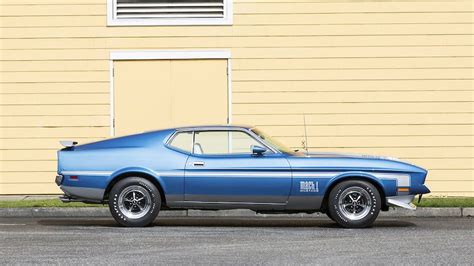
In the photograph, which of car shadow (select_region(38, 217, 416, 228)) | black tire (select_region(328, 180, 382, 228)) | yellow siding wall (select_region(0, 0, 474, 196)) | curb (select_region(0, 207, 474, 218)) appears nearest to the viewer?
black tire (select_region(328, 180, 382, 228))

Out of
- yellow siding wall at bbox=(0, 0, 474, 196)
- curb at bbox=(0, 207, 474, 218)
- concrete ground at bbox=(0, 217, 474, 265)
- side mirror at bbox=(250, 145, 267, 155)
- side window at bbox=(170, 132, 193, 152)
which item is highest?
yellow siding wall at bbox=(0, 0, 474, 196)

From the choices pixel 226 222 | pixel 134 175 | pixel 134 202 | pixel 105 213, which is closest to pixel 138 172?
pixel 134 175

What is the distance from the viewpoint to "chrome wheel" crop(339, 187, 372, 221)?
12977 mm

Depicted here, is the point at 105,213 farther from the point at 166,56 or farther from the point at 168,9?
the point at 168,9

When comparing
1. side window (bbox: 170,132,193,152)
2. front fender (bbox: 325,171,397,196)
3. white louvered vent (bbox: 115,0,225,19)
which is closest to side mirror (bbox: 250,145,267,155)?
side window (bbox: 170,132,193,152)

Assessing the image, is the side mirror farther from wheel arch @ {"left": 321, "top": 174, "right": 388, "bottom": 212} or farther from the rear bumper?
the rear bumper

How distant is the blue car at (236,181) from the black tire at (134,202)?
12 millimetres

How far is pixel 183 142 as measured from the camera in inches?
524

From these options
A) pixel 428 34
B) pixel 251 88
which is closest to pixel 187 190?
pixel 251 88

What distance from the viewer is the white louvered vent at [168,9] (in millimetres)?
18312

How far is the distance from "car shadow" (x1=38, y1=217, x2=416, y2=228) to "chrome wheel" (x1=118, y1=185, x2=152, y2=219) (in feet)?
1.63

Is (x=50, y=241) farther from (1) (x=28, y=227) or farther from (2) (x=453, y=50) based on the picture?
(2) (x=453, y=50)

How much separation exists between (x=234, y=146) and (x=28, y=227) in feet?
9.23

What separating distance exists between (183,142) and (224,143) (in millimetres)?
525
